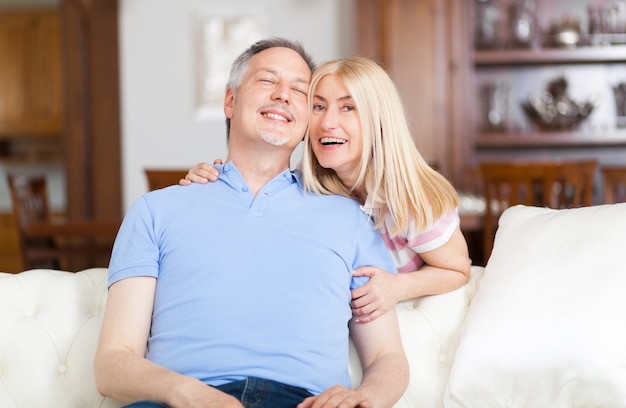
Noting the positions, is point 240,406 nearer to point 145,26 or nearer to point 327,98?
point 327,98

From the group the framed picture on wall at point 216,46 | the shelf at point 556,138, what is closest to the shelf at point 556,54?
the shelf at point 556,138

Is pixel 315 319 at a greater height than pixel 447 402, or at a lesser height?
greater

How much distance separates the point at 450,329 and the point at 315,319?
0.36 metres

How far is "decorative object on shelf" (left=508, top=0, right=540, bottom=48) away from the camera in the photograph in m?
5.04

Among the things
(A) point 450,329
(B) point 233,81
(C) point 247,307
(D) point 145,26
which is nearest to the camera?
(C) point 247,307

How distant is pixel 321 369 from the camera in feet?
5.23

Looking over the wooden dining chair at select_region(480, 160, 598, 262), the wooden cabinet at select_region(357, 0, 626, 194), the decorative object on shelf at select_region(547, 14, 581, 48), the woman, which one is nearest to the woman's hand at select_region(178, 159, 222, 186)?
the woman

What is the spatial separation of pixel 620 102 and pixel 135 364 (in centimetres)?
438

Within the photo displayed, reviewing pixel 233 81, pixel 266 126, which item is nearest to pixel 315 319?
pixel 266 126

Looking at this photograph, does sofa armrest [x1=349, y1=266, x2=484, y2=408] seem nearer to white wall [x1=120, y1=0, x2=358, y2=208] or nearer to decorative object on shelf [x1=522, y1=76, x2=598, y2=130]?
decorative object on shelf [x1=522, y1=76, x2=598, y2=130]

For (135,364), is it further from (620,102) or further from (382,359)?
(620,102)

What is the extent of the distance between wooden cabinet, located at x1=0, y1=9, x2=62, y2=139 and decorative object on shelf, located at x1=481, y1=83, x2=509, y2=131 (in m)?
3.83

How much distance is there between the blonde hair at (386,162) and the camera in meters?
1.75

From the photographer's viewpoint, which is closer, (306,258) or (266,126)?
(306,258)
